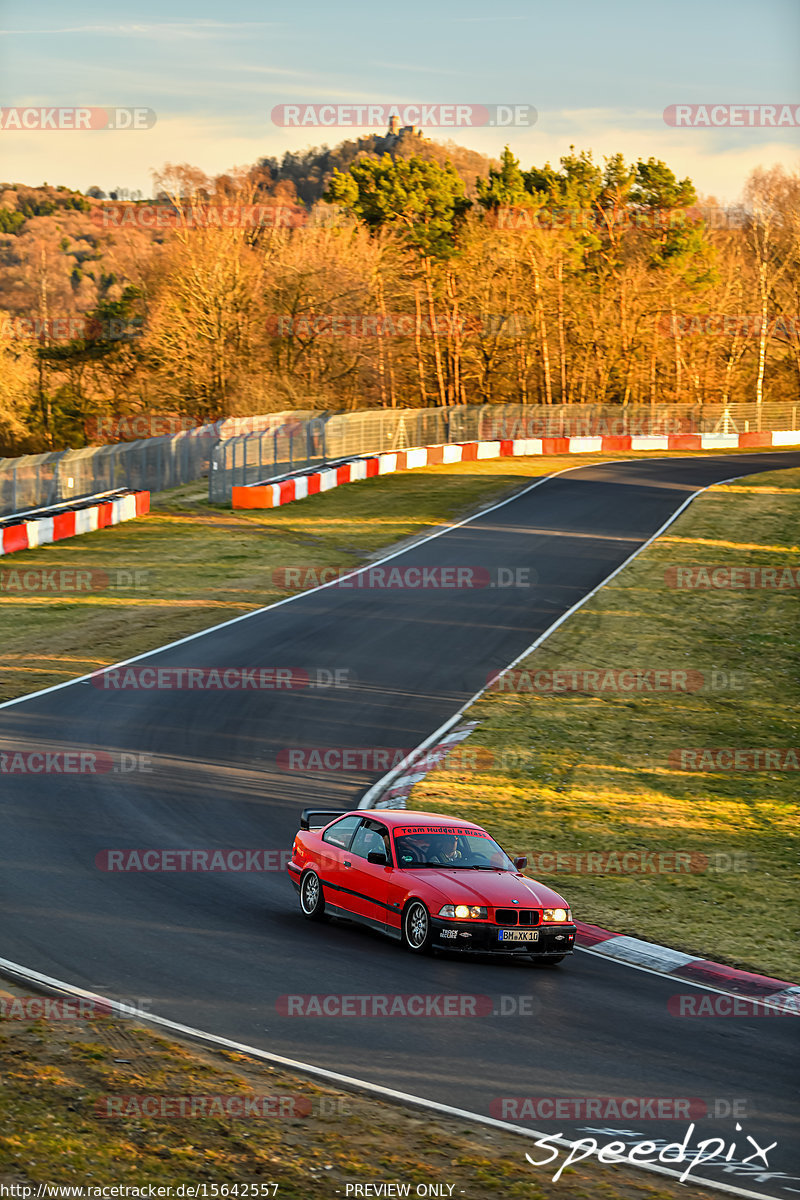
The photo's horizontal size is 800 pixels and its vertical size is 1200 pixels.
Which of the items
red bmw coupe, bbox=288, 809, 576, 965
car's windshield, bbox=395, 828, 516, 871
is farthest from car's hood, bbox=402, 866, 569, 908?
car's windshield, bbox=395, 828, 516, 871

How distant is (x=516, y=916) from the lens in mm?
11977

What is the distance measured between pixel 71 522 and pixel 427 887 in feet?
96.9

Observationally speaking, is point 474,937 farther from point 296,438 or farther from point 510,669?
point 296,438

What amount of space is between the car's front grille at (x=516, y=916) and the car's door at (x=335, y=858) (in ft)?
6.22

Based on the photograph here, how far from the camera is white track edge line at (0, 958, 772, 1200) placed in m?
7.83

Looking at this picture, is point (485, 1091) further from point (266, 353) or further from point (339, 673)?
point (266, 353)

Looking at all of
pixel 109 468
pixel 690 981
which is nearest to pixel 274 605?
pixel 109 468

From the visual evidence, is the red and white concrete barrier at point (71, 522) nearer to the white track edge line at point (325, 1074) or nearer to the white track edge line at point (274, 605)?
the white track edge line at point (274, 605)

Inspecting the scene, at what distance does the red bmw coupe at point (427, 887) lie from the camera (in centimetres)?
1195

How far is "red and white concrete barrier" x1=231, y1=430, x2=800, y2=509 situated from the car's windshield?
33.2 m

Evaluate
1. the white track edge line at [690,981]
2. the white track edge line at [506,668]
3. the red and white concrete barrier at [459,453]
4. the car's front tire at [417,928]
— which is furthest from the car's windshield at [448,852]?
the red and white concrete barrier at [459,453]

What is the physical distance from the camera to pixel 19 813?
53.6 ft

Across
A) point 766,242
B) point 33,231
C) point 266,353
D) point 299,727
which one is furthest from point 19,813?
point 33,231

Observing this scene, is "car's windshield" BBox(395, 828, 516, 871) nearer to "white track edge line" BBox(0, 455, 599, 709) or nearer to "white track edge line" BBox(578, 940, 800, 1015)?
"white track edge line" BBox(578, 940, 800, 1015)
